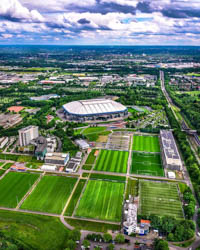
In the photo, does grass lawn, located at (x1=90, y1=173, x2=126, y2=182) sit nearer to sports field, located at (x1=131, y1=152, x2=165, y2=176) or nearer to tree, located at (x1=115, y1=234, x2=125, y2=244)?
sports field, located at (x1=131, y1=152, x2=165, y2=176)

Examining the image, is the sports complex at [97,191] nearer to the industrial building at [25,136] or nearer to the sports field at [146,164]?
the sports field at [146,164]

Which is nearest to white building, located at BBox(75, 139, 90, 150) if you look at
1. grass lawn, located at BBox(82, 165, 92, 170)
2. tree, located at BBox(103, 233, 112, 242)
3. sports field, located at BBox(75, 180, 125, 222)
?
grass lawn, located at BBox(82, 165, 92, 170)

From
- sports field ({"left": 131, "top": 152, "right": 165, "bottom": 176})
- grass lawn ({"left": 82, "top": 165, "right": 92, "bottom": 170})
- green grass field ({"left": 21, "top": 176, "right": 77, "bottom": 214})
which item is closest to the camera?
green grass field ({"left": 21, "top": 176, "right": 77, "bottom": 214})

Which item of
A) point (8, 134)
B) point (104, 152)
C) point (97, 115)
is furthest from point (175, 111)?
point (8, 134)

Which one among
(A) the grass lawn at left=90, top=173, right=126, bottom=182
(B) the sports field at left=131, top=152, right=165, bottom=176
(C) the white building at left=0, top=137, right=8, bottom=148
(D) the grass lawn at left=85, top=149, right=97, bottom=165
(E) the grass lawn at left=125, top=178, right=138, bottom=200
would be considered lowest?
(E) the grass lawn at left=125, top=178, right=138, bottom=200

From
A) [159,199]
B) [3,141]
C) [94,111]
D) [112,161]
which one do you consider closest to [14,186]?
[3,141]

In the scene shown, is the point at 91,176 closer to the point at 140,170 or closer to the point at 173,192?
the point at 140,170

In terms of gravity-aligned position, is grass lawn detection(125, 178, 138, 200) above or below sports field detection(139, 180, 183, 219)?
above
